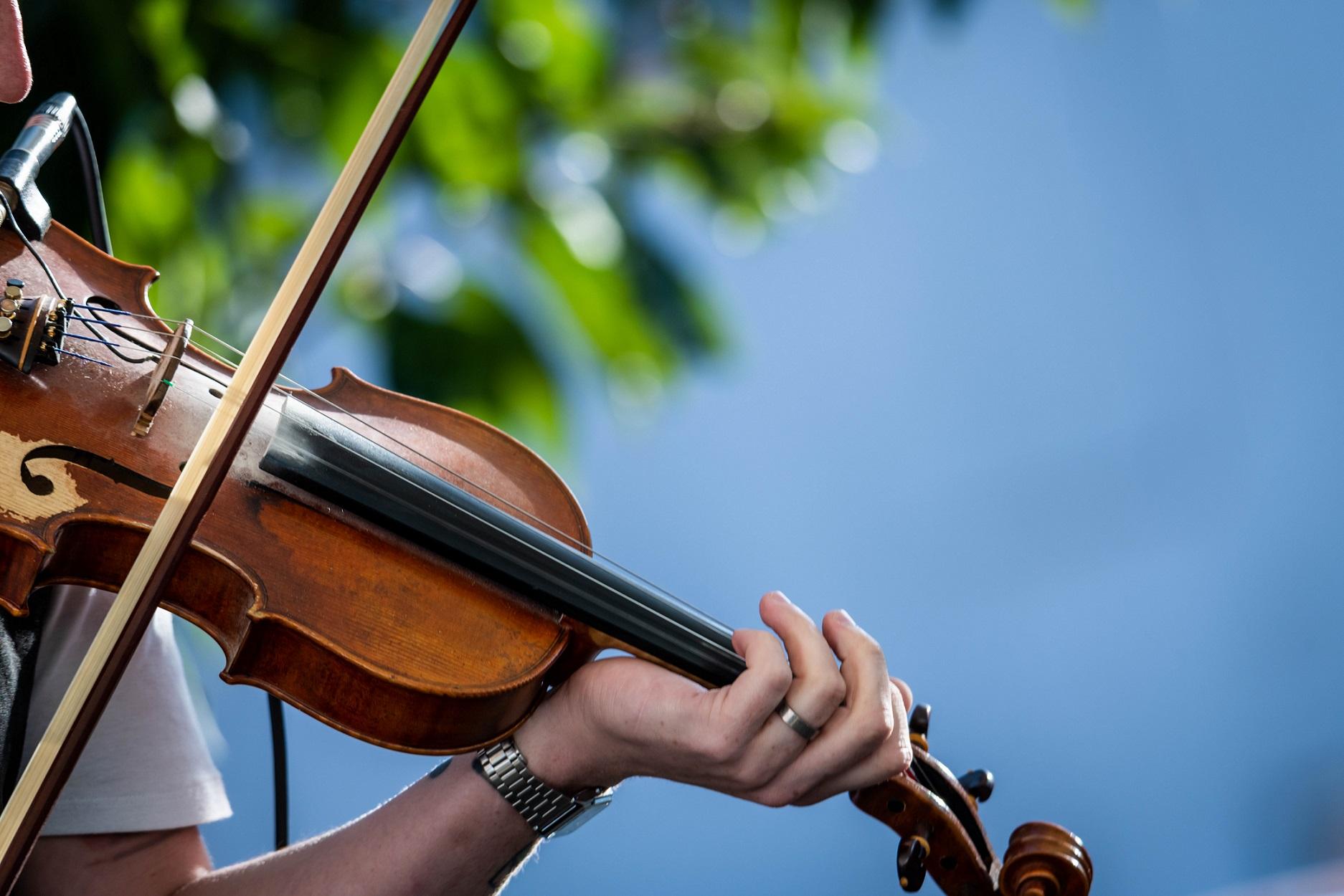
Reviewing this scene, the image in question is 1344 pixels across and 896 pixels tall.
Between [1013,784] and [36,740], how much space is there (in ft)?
6.21

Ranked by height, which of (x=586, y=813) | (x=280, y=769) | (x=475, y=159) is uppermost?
(x=475, y=159)

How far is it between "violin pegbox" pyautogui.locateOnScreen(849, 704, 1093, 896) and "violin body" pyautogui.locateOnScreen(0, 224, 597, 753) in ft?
0.73

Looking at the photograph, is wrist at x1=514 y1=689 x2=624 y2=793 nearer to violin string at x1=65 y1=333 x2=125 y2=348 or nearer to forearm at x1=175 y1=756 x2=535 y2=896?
forearm at x1=175 y1=756 x2=535 y2=896

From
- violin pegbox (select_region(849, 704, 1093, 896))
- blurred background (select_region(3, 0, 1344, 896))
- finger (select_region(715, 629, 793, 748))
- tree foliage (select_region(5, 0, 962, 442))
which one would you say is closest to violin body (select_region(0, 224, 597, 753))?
finger (select_region(715, 629, 793, 748))

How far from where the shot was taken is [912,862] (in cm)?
72

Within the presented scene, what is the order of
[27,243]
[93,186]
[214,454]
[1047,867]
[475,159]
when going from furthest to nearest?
[475,159] → [93,186] → [27,243] → [1047,867] → [214,454]

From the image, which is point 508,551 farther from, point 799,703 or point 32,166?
point 32,166

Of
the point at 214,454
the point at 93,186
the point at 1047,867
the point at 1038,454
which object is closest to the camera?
the point at 214,454

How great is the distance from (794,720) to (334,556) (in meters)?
0.29

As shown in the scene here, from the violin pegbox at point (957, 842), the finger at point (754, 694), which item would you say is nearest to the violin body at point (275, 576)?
the finger at point (754, 694)

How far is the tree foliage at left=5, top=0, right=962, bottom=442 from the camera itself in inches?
51.5

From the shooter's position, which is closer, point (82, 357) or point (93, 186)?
point (82, 357)

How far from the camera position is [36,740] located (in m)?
0.83

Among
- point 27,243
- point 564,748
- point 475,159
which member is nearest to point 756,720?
point 564,748
